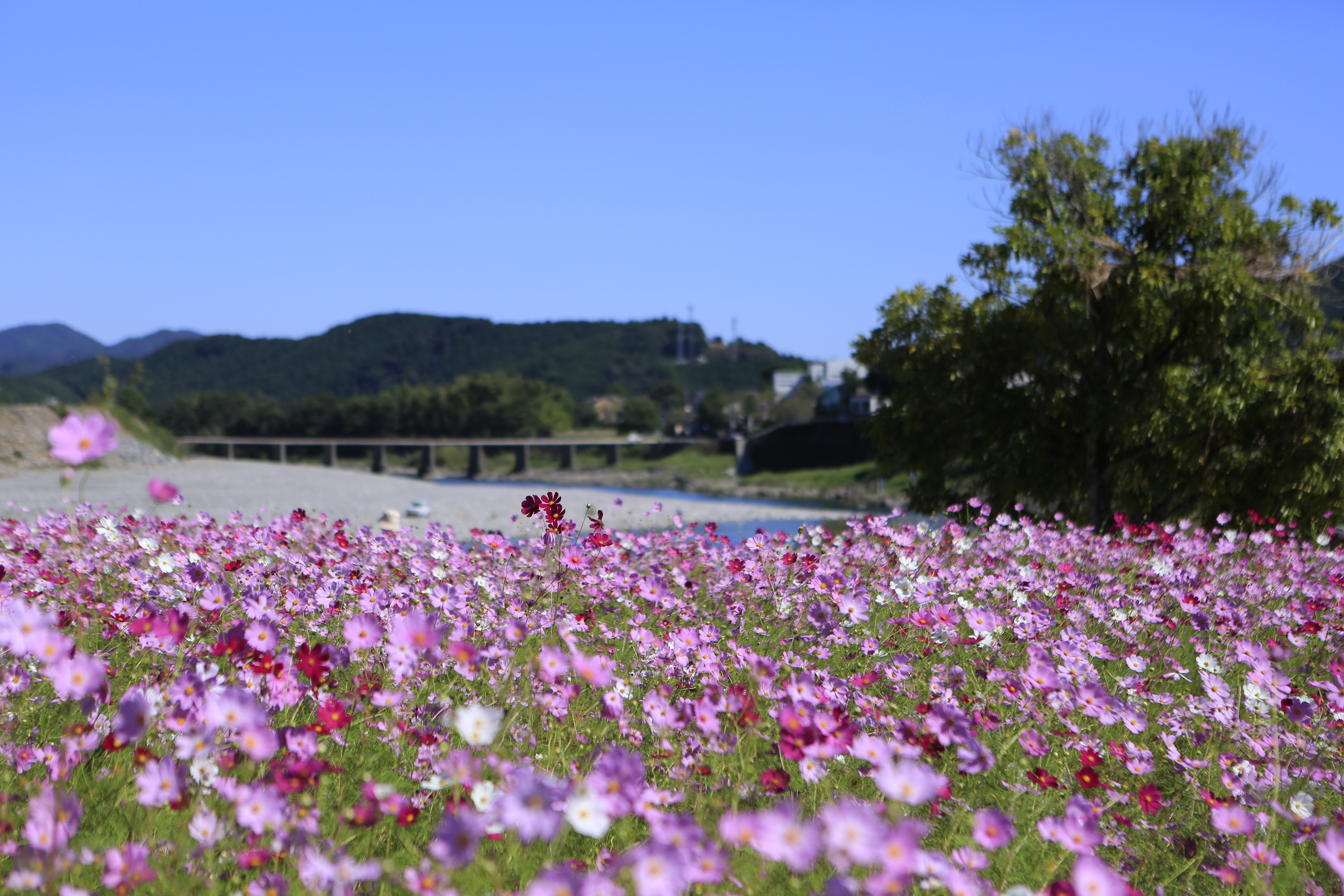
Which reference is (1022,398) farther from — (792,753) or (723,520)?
(723,520)

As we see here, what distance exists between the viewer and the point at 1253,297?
510 inches

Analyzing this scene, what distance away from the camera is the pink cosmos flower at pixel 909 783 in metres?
1.89

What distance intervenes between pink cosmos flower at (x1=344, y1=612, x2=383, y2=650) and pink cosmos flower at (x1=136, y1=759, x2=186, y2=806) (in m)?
0.66

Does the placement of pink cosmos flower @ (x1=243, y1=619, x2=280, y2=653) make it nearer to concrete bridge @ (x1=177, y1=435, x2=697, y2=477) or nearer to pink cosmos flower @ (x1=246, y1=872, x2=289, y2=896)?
pink cosmos flower @ (x1=246, y1=872, x2=289, y2=896)

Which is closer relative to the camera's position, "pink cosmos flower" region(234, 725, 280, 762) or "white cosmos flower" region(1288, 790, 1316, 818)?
"pink cosmos flower" region(234, 725, 280, 762)

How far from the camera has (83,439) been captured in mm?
1989

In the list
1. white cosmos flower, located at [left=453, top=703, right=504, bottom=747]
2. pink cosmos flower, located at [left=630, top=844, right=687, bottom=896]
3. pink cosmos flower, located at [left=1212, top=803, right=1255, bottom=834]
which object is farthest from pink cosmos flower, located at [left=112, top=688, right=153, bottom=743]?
pink cosmos flower, located at [left=1212, top=803, right=1255, bottom=834]

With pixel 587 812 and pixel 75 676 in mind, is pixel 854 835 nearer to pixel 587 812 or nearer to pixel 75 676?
pixel 587 812

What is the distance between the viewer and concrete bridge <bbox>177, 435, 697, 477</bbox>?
83312 mm

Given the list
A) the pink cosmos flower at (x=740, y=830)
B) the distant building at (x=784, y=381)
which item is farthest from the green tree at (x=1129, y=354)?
the distant building at (x=784, y=381)

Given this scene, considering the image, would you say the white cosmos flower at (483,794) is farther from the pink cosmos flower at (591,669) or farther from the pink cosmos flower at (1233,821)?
the pink cosmos flower at (1233,821)

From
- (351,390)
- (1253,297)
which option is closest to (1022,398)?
(1253,297)

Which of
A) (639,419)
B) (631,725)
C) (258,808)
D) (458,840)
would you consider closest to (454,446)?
(639,419)

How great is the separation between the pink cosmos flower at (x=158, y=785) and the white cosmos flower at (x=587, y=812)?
3.02ft
